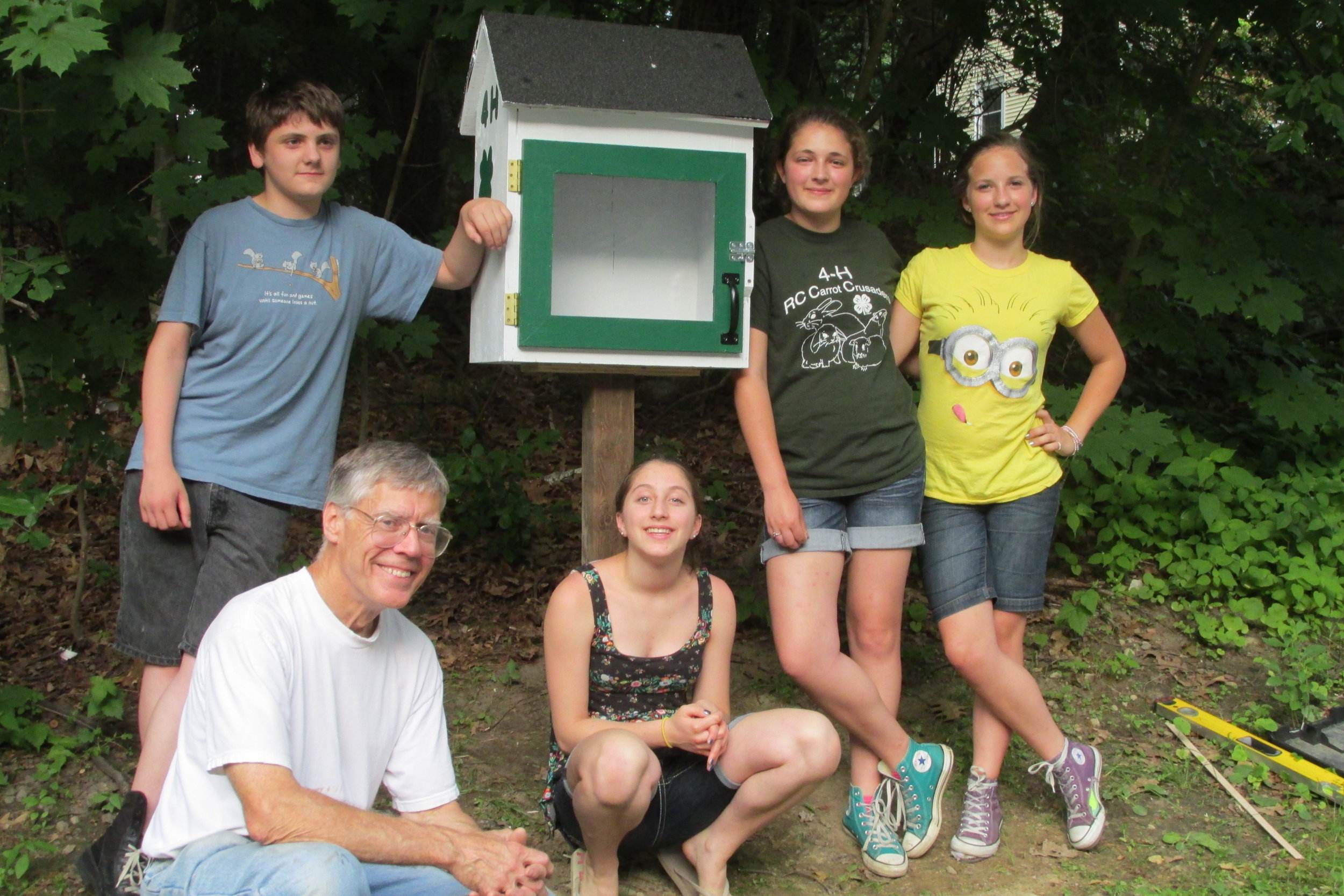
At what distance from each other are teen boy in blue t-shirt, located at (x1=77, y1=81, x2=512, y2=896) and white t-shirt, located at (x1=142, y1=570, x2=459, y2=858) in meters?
0.56

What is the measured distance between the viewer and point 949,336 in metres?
2.96

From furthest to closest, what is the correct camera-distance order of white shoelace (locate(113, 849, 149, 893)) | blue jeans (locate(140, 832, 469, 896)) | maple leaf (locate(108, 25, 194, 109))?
1. maple leaf (locate(108, 25, 194, 109))
2. white shoelace (locate(113, 849, 149, 893))
3. blue jeans (locate(140, 832, 469, 896))

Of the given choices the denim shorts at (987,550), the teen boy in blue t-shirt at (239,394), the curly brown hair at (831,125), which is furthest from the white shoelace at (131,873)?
the curly brown hair at (831,125)

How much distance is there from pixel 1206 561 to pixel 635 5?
135 inches

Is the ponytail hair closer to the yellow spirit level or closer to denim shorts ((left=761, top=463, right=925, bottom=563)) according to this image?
denim shorts ((left=761, top=463, right=925, bottom=563))

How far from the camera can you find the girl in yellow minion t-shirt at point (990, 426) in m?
2.95

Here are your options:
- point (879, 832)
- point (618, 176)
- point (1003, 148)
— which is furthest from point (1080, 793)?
point (618, 176)

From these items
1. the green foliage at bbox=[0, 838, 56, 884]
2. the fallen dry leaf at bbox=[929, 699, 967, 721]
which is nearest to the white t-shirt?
the green foliage at bbox=[0, 838, 56, 884]

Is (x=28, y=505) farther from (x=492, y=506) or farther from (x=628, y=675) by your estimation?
(x=492, y=506)

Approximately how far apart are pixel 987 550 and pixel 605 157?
1327 mm

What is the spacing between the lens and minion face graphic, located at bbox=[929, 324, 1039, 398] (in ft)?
9.64

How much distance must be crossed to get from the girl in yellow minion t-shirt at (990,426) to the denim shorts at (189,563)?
1546mm

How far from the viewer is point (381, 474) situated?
2.04 metres

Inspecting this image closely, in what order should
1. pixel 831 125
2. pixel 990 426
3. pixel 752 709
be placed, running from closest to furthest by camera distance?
pixel 831 125 < pixel 990 426 < pixel 752 709
